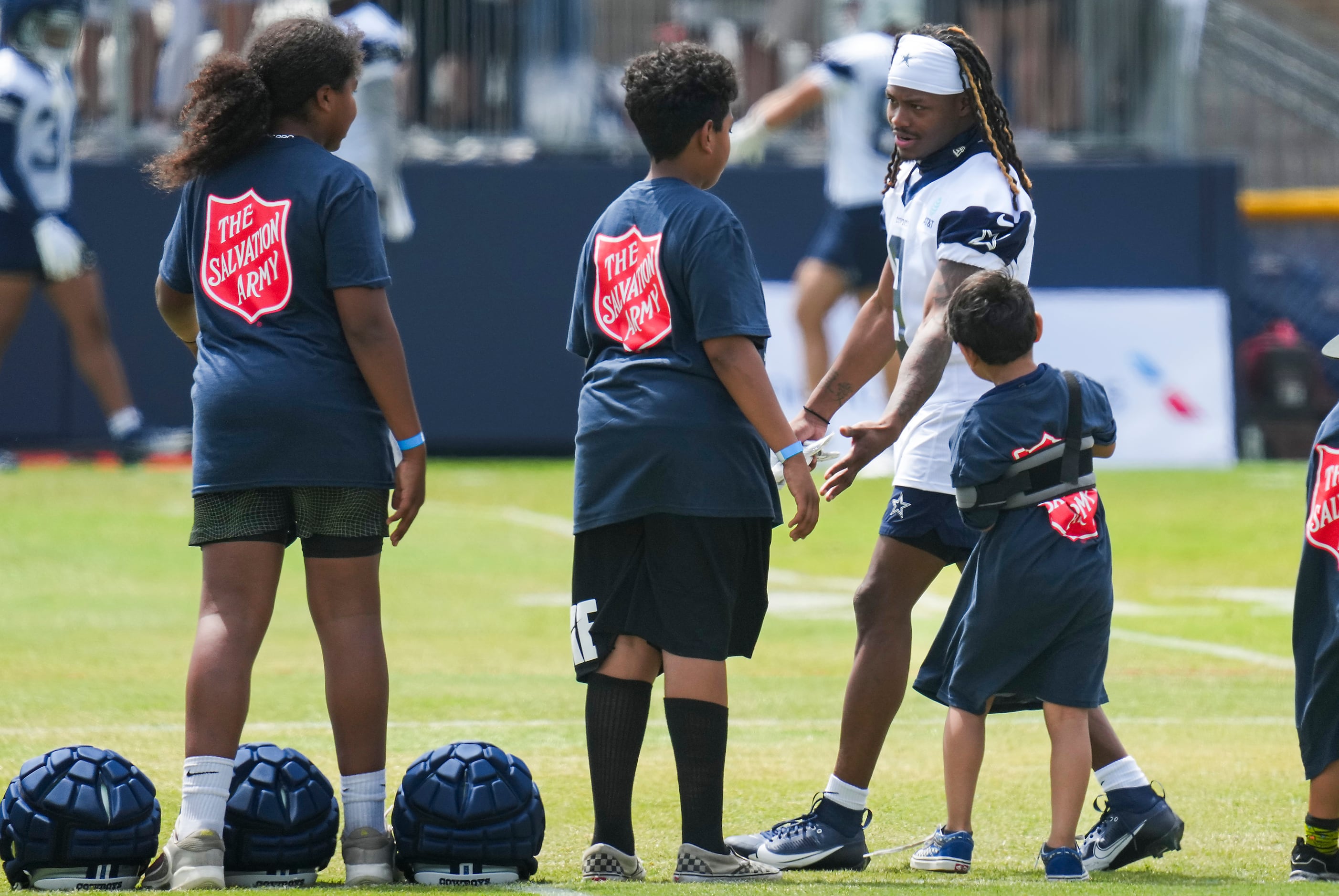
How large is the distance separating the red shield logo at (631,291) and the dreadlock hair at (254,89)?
2.53 ft

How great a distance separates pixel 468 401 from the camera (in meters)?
15.1

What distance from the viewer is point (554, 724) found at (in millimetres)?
6594

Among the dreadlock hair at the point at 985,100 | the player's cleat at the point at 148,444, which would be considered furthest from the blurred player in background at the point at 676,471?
the player's cleat at the point at 148,444

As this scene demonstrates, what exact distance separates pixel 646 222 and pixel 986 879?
1.72 metres

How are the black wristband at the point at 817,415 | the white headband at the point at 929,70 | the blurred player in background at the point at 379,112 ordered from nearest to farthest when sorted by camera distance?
the white headband at the point at 929,70, the black wristband at the point at 817,415, the blurred player in background at the point at 379,112

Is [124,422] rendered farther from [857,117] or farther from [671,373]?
[671,373]

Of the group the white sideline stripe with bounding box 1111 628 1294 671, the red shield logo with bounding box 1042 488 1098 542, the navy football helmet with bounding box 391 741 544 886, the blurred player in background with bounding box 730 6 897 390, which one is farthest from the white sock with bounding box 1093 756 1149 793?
Result: the blurred player in background with bounding box 730 6 897 390

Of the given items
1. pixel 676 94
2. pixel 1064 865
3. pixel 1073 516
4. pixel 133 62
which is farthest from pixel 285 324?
pixel 133 62

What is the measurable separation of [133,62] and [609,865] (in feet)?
40.3

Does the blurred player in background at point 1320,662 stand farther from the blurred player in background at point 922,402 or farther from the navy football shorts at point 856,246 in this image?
the navy football shorts at point 856,246

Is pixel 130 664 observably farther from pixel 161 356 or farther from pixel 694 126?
pixel 161 356

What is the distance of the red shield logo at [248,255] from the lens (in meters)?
4.55

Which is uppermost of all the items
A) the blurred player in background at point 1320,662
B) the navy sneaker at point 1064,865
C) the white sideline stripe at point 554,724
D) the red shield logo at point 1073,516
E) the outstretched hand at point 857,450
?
the outstretched hand at point 857,450

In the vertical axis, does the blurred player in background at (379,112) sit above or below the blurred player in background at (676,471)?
above
